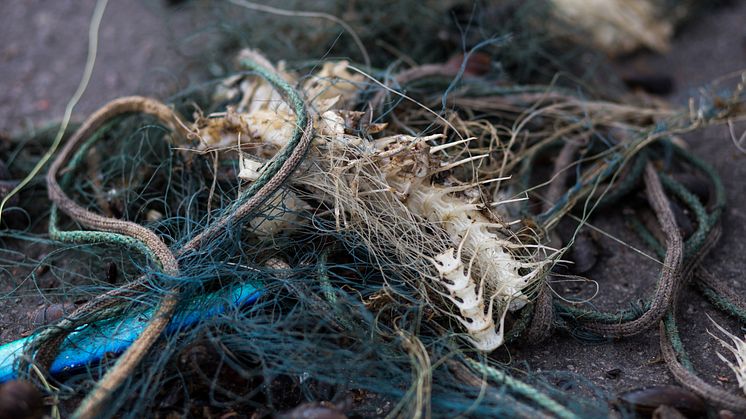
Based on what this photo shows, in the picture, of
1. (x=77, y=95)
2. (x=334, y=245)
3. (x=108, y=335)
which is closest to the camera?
(x=108, y=335)

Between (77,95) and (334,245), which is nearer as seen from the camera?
(334,245)

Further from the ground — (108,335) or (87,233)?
(87,233)

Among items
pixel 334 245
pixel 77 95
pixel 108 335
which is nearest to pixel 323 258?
pixel 334 245

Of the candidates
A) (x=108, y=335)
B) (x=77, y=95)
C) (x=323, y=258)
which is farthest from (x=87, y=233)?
(x=77, y=95)

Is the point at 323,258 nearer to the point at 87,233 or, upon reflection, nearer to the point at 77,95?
the point at 87,233

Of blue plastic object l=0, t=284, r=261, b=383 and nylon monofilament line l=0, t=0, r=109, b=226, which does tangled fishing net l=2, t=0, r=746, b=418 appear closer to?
blue plastic object l=0, t=284, r=261, b=383

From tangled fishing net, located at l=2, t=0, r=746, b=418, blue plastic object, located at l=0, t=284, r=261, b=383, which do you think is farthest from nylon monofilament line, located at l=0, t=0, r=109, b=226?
blue plastic object, located at l=0, t=284, r=261, b=383

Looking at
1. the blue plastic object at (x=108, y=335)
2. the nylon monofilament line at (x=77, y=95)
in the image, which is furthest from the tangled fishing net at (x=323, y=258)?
the nylon monofilament line at (x=77, y=95)

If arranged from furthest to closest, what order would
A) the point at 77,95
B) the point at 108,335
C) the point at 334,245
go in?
the point at 77,95 → the point at 334,245 → the point at 108,335

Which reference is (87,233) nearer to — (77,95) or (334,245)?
(334,245)
